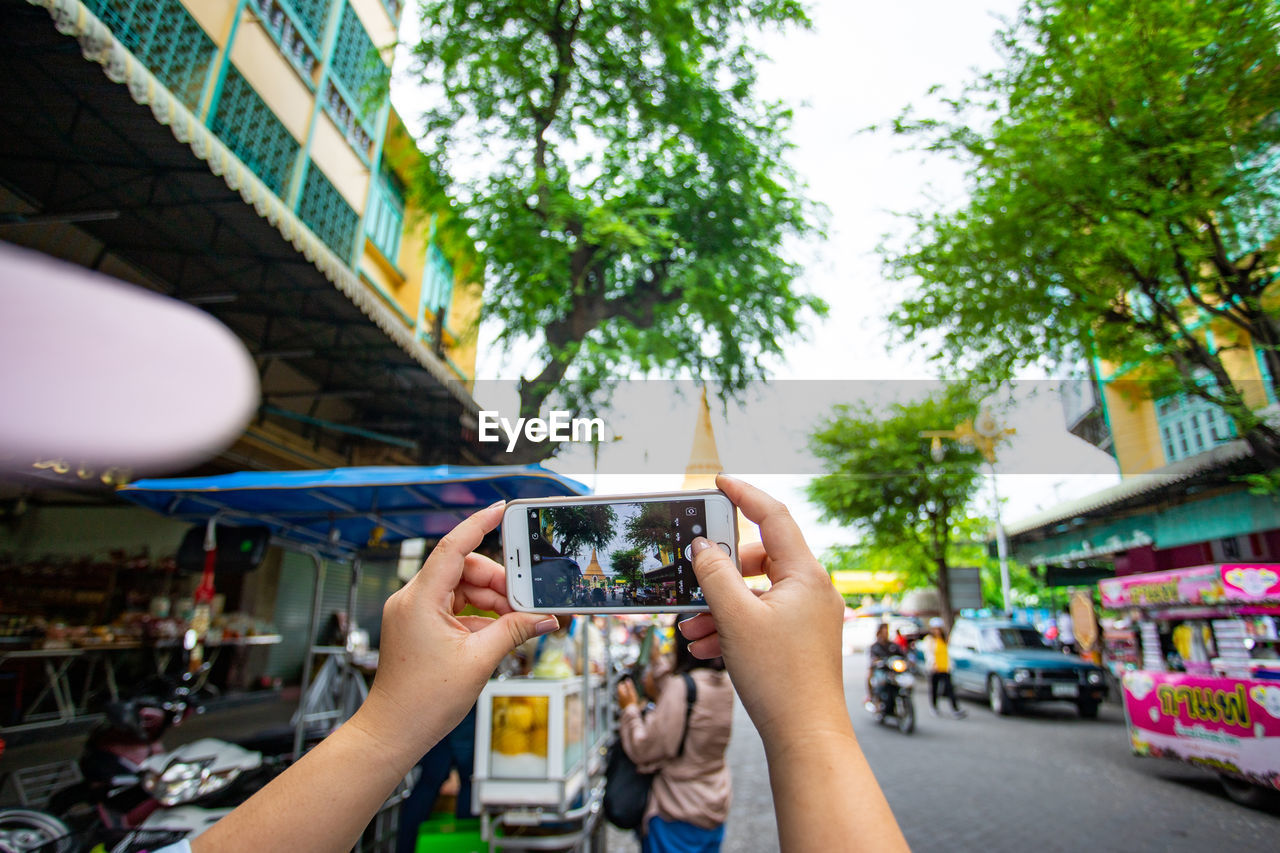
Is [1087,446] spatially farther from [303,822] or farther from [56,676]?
[56,676]

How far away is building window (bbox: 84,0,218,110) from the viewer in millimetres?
3465

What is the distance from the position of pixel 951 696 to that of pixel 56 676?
1246 cm

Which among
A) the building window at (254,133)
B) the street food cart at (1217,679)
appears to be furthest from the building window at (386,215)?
the street food cart at (1217,679)

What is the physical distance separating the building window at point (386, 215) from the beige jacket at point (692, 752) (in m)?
8.96

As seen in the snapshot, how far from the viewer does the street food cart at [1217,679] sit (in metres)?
4.76

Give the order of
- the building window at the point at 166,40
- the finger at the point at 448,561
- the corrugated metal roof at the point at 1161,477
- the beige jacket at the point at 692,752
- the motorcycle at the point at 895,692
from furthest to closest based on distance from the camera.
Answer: the motorcycle at the point at 895,692, the corrugated metal roof at the point at 1161,477, the building window at the point at 166,40, the beige jacket at the point at 692,752, the finger at the point at 448,561

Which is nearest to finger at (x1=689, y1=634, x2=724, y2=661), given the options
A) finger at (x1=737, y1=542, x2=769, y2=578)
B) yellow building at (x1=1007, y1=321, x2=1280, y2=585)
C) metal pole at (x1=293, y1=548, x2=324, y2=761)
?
finger at (x1=737, y1=542, x2=769, y2=578)

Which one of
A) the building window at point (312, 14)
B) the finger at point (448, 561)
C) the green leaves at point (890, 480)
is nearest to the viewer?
the finger at point (448, 561)

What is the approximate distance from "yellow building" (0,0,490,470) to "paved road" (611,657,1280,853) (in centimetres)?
466

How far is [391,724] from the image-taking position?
0.84m

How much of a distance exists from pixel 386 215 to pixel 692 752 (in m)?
10.1

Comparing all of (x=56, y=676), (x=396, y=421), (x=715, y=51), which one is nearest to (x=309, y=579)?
(x=396, y=421)

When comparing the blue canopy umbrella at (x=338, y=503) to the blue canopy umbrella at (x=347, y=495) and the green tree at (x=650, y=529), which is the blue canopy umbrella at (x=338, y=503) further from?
the green tree at (x=650, y=529)

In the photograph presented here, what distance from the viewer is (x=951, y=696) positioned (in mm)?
11258
